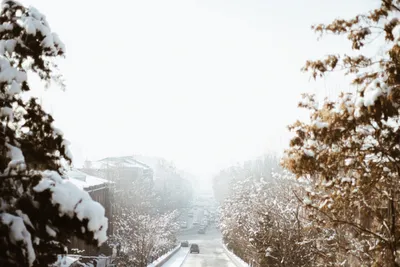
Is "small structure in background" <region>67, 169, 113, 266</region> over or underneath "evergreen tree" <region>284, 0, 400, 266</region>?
underneath

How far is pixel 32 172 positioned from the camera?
4.82m

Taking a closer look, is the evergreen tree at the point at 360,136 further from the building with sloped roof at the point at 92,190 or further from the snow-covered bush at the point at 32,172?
the building with sloped roof at the point at 92,190

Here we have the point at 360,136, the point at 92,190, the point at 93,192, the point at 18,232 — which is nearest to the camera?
the point at 18,232

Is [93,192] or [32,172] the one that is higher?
[32,172]

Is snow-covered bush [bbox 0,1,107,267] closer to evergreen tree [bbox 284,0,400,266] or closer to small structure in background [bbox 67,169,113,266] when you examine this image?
evergreen tree [bbox 284,0,400,266]

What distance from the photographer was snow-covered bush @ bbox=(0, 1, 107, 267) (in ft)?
14.5

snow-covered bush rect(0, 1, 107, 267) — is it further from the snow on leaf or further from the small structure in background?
the small structure in background

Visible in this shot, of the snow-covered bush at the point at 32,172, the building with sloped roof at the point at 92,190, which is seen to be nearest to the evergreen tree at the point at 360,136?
the snow-covered bush at the point at 32,172

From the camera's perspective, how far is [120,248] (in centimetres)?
3591

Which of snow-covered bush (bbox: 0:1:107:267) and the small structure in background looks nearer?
snow-covered bush (bbox: 0:1:107:267)

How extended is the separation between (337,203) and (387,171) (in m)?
1.24

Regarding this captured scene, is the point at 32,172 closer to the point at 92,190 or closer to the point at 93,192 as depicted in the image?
the point at 92,190

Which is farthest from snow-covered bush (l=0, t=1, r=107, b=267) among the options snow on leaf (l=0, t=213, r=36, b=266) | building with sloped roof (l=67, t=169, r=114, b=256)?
building with sloped roof (l=67, t=169, r=114, b=256)

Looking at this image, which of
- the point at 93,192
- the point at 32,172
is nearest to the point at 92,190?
the point at 93,192
